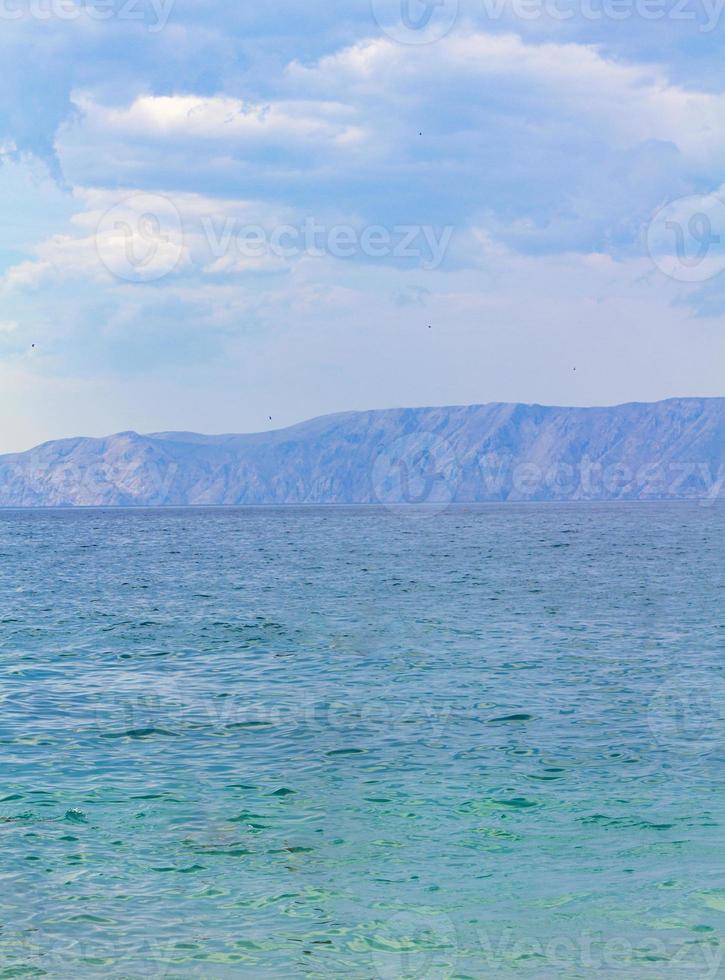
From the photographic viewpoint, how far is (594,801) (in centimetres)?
2077

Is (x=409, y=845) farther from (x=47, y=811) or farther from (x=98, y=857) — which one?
(x=47, y=811)

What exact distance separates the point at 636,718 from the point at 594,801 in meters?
8.24

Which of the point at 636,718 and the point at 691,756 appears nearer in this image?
the point at 691,756

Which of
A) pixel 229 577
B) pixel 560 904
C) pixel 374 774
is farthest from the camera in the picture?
pixel 229 577

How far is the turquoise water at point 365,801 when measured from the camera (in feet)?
47.1

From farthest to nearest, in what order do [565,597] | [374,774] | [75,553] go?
1. [75,553]
2. [565,597]
3. [374,774]

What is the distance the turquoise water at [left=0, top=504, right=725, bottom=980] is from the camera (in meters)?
14.3

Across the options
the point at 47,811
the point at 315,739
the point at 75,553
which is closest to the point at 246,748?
the point at 315,739

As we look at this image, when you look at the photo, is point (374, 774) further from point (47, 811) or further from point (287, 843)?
point (47, 811)

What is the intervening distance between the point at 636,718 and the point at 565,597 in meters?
37.4

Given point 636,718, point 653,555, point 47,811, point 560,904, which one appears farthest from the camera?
point 653,555

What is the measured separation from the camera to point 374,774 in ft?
75.5

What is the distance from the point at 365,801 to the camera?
2094cm

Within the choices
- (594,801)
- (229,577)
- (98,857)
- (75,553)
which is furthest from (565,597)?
(75,553)
